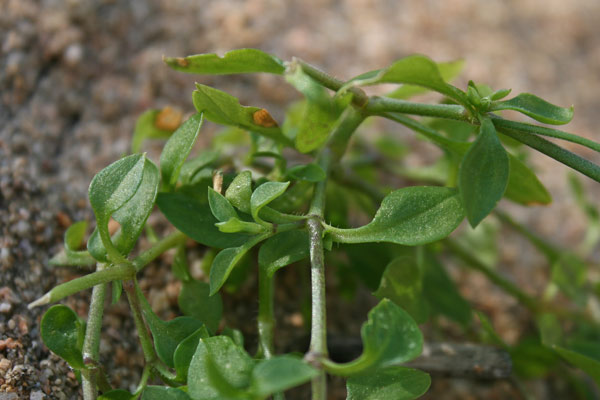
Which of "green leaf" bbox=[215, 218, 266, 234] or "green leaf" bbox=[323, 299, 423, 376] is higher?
"green leaf" bbox=[215, 218, 266, 234]

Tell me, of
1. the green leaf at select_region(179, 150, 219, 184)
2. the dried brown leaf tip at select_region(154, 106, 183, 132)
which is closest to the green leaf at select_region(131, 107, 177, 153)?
the dried brown leaf tip at select_region(154, 106, 183, 132)

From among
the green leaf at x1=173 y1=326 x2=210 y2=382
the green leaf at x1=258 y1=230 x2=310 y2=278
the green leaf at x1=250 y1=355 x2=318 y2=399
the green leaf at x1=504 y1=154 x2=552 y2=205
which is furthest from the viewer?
the green leaf at x1=504 y1=154 x2=552 y2=205

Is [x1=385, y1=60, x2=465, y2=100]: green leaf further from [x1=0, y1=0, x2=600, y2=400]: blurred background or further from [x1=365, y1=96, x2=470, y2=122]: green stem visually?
[x1=0, y1=0, x2=600, y2=400]: blurred background

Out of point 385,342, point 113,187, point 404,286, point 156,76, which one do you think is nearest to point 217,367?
point 385,342

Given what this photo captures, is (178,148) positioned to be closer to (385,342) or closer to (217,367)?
(217,367)

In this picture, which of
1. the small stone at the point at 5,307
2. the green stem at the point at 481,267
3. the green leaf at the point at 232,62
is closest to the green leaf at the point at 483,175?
the green leaf at the point at 232,62
